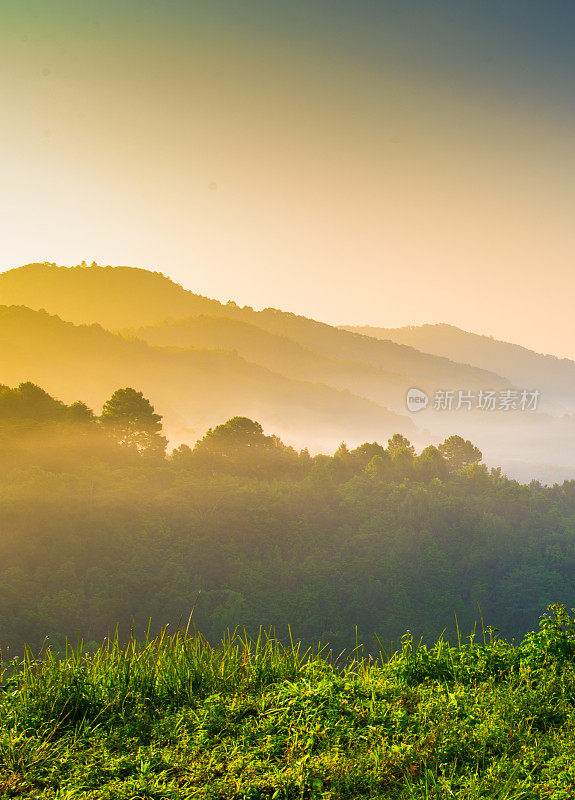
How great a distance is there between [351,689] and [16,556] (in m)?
62.5

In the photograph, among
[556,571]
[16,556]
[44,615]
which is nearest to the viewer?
[44,615]

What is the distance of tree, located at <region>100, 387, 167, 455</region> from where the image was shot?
58062mm

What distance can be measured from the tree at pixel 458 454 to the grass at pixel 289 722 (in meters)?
91.8

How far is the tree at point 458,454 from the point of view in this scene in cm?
9331

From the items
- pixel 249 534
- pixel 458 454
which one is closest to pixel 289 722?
pixel 249 534

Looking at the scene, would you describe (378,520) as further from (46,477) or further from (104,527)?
(46,477)

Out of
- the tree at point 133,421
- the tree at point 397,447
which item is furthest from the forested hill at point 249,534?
the tree at point 397,447

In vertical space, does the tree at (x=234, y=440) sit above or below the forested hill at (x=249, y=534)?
above

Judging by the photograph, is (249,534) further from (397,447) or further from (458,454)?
(458,454)

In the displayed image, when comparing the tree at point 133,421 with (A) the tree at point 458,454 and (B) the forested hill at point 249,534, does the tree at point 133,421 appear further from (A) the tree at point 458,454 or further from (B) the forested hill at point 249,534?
(A) the tree at point 458,454

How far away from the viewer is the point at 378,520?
77.9m

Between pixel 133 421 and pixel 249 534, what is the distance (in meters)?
23.0

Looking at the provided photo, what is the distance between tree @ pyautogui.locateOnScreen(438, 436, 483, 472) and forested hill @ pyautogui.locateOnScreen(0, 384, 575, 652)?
279 centimetres

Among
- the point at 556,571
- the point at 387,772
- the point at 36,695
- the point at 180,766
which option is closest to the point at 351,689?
the point at 387,772
